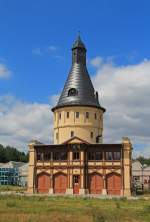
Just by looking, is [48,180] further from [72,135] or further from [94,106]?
[94,106]

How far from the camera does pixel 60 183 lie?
184ft

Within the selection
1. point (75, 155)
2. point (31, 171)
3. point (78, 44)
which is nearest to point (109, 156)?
point (75, 155)

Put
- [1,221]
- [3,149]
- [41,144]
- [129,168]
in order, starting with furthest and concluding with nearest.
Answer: [3,149]
[41,144]
[129,168]
[1,221]

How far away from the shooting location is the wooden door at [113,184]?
5394 cm

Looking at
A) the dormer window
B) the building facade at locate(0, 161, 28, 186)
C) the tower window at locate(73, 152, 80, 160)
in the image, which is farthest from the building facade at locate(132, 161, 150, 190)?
the tower window at locate(73, 152, 80, 160)

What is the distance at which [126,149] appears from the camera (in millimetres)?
54375

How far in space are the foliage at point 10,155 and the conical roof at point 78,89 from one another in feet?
281

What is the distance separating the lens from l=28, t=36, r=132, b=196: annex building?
54281 millimetres

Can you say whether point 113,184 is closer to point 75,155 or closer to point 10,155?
point 75,155

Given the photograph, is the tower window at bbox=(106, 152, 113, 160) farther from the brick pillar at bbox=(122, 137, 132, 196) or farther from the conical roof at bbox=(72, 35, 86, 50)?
the conical roof at bbox=(72, 35, 86, 50)

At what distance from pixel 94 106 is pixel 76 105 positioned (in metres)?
2.80

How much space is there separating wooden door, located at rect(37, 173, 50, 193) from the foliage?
8715 cm

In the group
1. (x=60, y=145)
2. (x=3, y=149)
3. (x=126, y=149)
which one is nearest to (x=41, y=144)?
(x=60, y=145)

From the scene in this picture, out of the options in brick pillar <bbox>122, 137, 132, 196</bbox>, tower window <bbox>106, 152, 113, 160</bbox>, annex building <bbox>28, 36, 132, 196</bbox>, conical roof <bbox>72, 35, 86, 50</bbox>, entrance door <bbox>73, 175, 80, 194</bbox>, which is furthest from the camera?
conical roof <bbox>72, 35, 86, 50</bbox>
